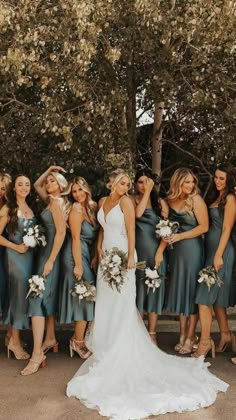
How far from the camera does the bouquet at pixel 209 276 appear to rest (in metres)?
5.91

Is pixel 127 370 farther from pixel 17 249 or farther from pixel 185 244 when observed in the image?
pixel 17 249

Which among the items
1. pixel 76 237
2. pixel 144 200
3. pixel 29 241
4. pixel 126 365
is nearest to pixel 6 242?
pixel 29 241

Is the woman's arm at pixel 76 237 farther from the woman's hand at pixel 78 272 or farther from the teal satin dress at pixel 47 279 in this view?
the teal satin dress at pixel 47 279

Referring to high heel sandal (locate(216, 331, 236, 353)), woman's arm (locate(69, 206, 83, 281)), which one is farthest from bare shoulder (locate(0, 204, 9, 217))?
high heel sandal (locate(216, 331, 236, 353))

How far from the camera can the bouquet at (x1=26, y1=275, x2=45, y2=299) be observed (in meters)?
5.77

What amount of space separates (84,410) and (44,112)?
368 cm

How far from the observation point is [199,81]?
6.98 metres

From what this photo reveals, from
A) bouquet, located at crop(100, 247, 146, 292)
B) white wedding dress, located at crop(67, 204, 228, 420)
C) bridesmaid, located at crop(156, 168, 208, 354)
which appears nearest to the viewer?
white wedding dress, located at crop(67, 204, 228, 420)

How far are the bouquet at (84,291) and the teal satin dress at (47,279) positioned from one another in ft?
0.80

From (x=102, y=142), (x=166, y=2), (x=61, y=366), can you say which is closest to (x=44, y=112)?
(x=102, y=142)

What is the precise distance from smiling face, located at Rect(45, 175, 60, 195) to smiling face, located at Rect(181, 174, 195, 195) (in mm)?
1426

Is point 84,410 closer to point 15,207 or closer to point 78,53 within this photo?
point 15,207

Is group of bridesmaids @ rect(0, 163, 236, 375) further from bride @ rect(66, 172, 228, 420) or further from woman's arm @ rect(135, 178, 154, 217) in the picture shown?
bride @ rect(66, 172, 228, 420)

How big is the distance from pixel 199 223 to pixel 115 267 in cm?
109
